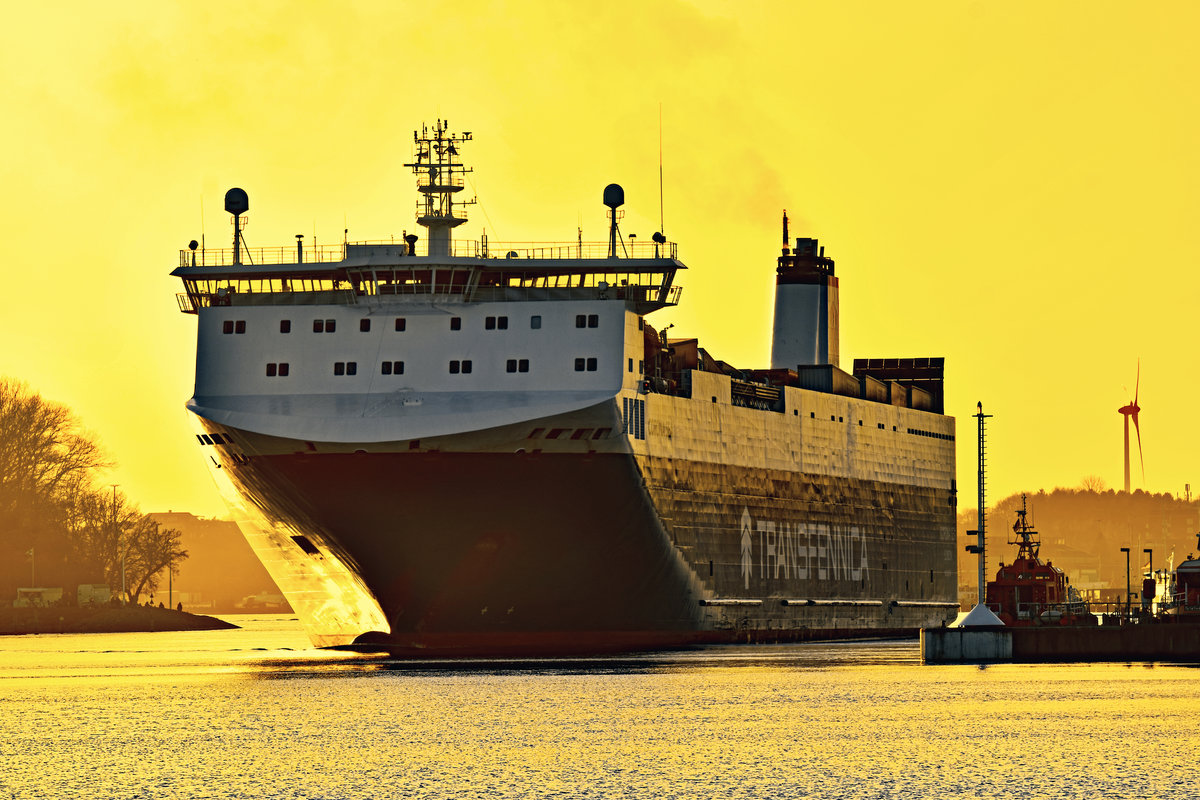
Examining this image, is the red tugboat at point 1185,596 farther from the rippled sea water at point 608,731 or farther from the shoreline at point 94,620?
the shoreline at point 94,620

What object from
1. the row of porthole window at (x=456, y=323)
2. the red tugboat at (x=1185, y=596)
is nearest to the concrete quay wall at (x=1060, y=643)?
the red tugboat at (x=1185, y=596)

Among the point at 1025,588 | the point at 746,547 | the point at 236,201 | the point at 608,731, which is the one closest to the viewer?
the point at 608,731

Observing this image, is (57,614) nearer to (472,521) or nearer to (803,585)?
(803,585)

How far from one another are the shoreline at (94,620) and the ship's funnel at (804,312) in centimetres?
4940

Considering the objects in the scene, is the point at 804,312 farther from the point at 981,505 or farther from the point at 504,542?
the point at 504,542

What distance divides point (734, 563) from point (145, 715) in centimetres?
2546

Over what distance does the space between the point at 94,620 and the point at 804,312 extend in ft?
171

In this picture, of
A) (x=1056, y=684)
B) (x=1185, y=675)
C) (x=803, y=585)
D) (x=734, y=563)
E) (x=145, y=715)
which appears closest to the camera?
(x=145, y=715)

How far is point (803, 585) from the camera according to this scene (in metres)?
78.2

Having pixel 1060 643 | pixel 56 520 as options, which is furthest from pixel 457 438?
pixel 56 520

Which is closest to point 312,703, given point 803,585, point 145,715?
point 145,715

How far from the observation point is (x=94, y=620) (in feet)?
415

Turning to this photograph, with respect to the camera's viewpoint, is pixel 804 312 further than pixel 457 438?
Yes

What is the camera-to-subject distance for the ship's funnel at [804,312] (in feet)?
299
